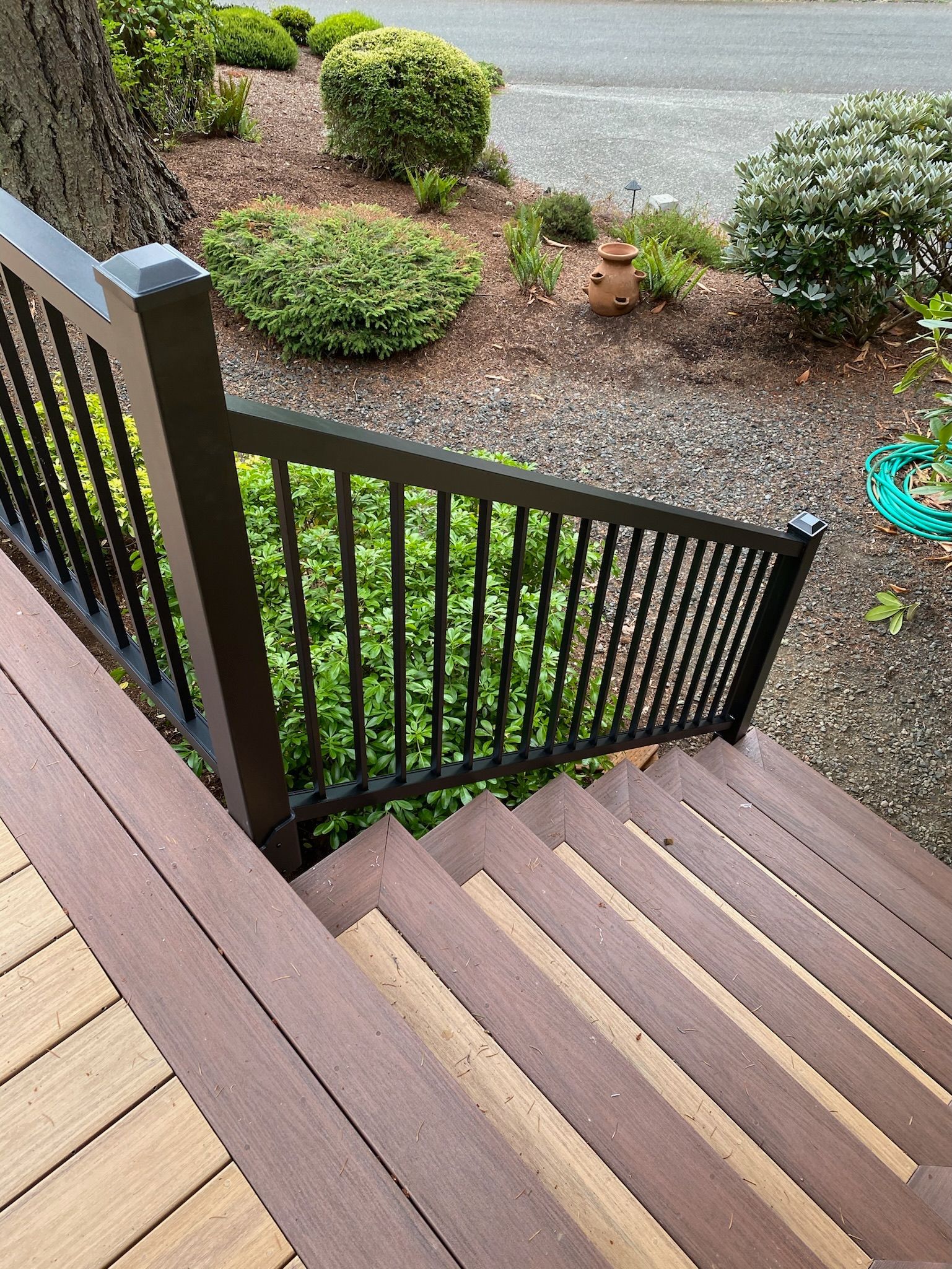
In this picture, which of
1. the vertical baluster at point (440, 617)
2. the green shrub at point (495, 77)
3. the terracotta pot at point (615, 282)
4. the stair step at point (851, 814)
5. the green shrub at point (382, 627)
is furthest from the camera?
the green shrub at point (495, 77)

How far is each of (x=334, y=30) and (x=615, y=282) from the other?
7856 mm

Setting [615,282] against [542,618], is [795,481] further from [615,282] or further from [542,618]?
[542,618]

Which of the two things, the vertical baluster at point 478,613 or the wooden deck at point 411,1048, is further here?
the vertical baluster at point 478,613

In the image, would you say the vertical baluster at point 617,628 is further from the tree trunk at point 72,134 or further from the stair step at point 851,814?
the tree trunk at point 72,134

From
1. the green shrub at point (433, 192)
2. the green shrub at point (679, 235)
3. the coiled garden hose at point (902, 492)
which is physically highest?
the green shrub at point (433, 192)

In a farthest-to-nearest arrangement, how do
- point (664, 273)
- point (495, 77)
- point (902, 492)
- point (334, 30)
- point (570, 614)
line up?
point (334, 30) → point (495, 77) → point (664, 273) → point (902, 492) → point (570, 614)

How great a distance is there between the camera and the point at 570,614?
74.1 inches

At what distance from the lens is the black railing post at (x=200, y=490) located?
2.90ft

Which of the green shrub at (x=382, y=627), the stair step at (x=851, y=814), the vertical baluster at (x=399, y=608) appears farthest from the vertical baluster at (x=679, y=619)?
the vertical baluster at (x=399, y=608)

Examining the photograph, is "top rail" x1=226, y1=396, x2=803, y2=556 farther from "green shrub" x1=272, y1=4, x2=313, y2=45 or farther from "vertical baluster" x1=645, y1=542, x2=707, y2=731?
"green shrub" x1=272, y1=4, x2=313, y2=45

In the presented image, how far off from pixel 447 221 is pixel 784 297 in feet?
9.22

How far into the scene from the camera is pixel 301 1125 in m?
1.15

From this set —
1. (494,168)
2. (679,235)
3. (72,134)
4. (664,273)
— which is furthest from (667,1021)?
(494,168)

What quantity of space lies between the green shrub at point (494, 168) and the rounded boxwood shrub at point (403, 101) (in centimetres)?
55
